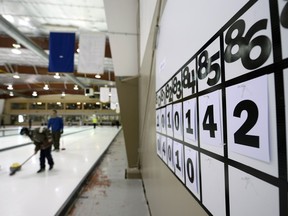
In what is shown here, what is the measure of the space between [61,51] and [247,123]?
5757 millimetres

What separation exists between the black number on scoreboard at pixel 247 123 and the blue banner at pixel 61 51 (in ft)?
18.3

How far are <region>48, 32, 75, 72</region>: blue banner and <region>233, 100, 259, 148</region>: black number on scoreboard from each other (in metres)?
5.58

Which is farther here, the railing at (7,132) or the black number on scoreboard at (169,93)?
the railing at (7,132)

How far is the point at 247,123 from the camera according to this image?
54 centimetres

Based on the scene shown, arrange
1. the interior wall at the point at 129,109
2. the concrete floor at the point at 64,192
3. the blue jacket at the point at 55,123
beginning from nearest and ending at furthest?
the concrete floor at the point at 64,192
the interior wall at the point at 129,109
the blue jacket at the point at 55,123

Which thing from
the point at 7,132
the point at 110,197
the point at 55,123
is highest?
the point at 55,123

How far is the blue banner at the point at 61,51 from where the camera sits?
5.40 m

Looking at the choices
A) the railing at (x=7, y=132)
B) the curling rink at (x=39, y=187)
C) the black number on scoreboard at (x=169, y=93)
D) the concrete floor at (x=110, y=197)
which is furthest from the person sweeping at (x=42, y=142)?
the railing at (x=7, y=132)

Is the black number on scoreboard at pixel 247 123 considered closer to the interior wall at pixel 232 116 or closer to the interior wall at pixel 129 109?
the interior wall at pixel 232 116

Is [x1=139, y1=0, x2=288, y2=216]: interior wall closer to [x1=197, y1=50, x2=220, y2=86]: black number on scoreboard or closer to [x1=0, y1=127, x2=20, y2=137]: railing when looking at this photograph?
[x1=197, y1=50, x2=220, y2=86]: black number on scoreboard

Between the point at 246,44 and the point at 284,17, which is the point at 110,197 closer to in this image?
the point at 246,44

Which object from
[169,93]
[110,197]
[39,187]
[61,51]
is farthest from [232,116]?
[61,51]

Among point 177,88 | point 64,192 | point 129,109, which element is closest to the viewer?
point 177,88

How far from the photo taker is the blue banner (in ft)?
17.7
